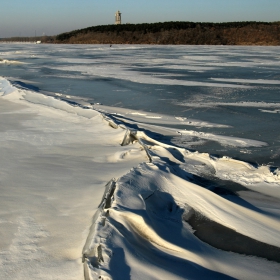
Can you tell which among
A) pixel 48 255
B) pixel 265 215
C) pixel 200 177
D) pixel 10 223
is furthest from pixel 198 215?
pixel 10 223

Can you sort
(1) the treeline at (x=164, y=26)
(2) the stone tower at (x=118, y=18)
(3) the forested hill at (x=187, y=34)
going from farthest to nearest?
(2) the stone tower at (x=118, y=18) < (1) the treeline at (x=164, y=26) < (3) the forested hill at (x=187, y=34)

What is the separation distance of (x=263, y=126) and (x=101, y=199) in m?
2.79

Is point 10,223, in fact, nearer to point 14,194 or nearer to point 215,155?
point 14,194

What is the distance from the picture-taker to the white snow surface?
1.84 m

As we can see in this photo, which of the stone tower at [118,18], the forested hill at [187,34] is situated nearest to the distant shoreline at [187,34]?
the forested hill at [187,34]

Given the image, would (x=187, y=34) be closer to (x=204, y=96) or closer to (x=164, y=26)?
(x=164, y=26)

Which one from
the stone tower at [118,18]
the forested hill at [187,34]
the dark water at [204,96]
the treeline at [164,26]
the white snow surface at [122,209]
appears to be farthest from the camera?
the stone tower at [118,18]

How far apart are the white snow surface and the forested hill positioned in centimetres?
3896

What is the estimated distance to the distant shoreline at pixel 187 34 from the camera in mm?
41344

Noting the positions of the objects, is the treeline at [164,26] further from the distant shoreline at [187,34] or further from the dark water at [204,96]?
the dark water at [204,96]

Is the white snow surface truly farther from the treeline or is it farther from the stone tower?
the stone tower

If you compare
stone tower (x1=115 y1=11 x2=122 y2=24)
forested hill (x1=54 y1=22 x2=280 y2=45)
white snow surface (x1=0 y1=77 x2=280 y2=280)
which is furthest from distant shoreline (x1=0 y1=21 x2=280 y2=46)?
white snow surface (x1=0 y1=77 x2=280 y2=280)

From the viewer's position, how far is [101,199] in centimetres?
256

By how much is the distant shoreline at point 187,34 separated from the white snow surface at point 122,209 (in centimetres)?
3859
